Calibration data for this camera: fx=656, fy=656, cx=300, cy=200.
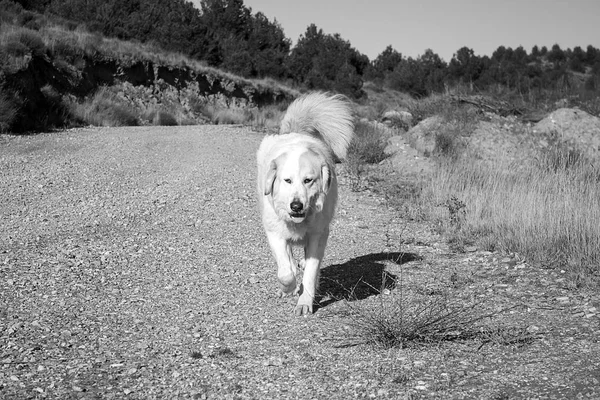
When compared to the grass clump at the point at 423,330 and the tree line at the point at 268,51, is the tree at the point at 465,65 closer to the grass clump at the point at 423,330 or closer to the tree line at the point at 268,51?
the tree line at the point at 268,51

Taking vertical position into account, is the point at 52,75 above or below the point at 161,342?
above

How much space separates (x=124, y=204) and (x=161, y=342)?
5.42 meters

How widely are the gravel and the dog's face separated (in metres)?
0.90

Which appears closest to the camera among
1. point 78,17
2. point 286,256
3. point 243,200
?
point 286,256

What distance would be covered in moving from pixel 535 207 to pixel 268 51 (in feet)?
112

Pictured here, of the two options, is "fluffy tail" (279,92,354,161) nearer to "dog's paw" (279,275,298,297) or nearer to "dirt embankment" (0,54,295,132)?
"dog's paw" (279,275,298,297)

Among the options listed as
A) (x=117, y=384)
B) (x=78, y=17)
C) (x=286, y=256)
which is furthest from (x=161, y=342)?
(x=78, y=17)

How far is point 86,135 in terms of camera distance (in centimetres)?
1597

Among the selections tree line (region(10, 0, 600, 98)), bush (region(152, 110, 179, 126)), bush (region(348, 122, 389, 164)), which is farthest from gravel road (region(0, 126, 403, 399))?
tree line (region(10, 0, 600, 98))

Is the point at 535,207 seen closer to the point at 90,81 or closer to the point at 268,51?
the point at 90,81

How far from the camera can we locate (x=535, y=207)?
325 inches

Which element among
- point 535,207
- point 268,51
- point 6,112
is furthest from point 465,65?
point 535,207

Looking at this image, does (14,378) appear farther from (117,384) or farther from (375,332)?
(375,332)

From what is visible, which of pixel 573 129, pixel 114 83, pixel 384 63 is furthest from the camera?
pixel 384 63
